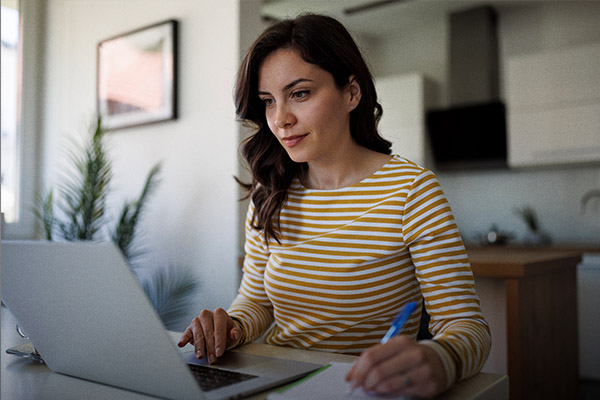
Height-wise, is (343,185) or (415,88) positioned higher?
(415,88)

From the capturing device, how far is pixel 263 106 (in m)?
1.25

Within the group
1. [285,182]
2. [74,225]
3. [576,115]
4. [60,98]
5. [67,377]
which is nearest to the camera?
[67,377]

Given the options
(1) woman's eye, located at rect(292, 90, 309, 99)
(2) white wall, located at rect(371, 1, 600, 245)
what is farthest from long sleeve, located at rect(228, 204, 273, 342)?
(2) white wall, located at rect(371, 1, 600, 245)

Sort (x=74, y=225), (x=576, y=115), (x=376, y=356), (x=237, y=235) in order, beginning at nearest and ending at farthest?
(x=376, y=356)
(x=237, y=235)
(x=74, y=225)
(x=576, y=115)

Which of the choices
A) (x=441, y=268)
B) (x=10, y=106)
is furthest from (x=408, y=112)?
(x=441, y=268)

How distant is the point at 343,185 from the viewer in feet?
3.92

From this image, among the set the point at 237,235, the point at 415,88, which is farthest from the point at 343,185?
the point at 415,88

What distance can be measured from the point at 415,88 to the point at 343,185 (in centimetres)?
365

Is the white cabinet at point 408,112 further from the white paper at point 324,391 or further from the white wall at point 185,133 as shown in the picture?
the white paper at point 324,391

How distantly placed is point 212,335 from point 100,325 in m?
0.29

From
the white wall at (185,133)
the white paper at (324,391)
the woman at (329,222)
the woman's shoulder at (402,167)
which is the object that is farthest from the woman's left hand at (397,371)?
the white wall at (185,133)

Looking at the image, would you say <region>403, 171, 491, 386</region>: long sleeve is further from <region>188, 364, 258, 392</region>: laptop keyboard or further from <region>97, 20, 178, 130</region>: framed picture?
<region>97, 20, 178, 130</region>: framed picture

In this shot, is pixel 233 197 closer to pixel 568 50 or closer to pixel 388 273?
pixel 388 273

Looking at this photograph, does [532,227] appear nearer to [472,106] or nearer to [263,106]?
[472,106]
